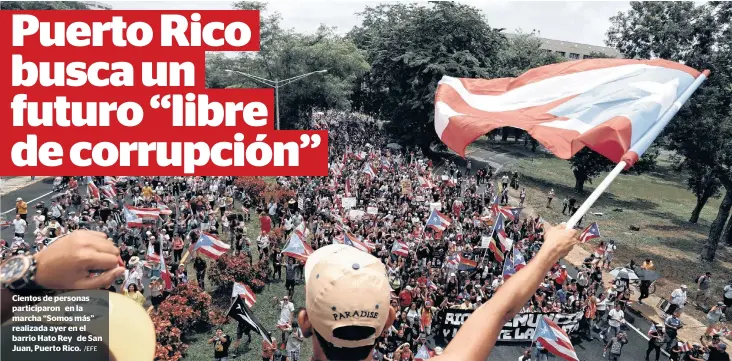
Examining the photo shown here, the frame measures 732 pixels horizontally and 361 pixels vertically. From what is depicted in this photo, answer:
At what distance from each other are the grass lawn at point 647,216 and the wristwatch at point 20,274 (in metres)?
23.0

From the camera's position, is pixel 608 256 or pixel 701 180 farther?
pixel 701 180

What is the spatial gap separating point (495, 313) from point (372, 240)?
58.3 ft

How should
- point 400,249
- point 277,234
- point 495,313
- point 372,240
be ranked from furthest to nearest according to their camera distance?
point 277,234, point 372,240, point 400,249, point 495,313

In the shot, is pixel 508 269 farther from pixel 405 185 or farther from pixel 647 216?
pixel 647 216

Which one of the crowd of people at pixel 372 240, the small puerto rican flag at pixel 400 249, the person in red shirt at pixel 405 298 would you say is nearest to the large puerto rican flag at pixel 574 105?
the crowd of people at pixel 372 240

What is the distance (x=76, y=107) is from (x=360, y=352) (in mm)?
19259

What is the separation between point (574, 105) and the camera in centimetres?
731

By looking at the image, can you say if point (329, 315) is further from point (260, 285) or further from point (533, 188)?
point (533, 188)

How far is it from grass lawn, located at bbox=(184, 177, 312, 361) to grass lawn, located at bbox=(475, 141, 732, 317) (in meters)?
14.8

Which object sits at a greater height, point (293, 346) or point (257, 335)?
→ point (293, 346)

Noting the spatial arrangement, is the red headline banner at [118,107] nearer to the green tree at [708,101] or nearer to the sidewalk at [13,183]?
the sidewalk at [13,183]

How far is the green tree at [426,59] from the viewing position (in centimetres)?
4303

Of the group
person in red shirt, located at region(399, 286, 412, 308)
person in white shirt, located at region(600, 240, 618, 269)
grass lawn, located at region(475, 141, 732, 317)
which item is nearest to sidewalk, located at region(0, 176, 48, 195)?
person in red shirt, located at region(399, 286, 412, 308)

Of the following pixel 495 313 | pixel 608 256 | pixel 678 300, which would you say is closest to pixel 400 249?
pixel 678 300
